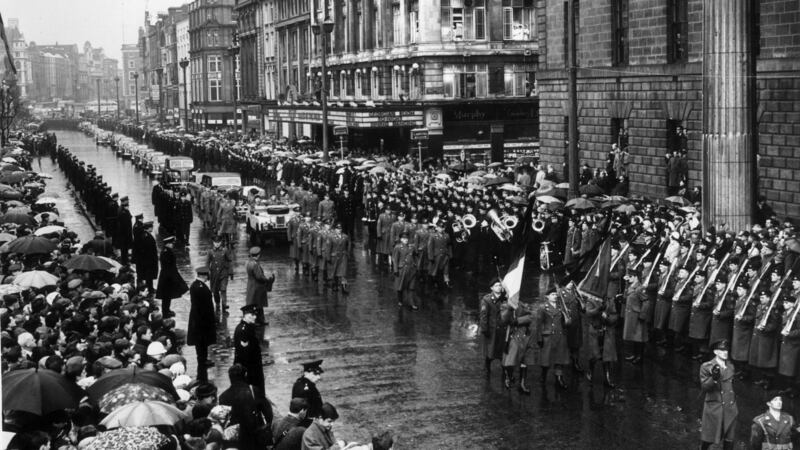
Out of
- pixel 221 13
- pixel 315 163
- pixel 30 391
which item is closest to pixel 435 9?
pixel 315 163

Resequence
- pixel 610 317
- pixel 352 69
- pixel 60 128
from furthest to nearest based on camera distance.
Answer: pixel 60 128
pixel 352 69
pixel 610 317

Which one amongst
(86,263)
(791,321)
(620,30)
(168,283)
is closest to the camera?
(791,321)

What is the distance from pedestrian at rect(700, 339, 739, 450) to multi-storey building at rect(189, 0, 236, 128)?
397 ft

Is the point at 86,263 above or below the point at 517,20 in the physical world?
below

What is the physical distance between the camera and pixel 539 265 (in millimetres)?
28828

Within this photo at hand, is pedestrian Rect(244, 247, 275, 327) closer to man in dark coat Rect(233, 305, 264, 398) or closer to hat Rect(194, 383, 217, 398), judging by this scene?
man in dark coat Rect(233, 305, 264, 398)

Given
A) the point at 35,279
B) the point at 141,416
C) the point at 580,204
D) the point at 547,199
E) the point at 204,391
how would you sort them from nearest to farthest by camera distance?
the point at 141,416 < the point at 204,391 < the point at 35,279 < the point at 580,204 < the point at 547,199

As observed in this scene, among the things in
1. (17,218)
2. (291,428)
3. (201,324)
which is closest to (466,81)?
(17,218)

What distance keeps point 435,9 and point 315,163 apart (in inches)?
551

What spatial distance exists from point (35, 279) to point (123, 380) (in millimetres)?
6800

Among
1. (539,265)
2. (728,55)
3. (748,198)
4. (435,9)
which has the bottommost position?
(539,265)

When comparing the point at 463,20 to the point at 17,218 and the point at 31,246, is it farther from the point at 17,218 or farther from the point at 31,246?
the point at 31,246

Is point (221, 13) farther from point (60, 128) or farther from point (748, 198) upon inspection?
point (748, 198)

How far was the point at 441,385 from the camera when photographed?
58.1 ft
